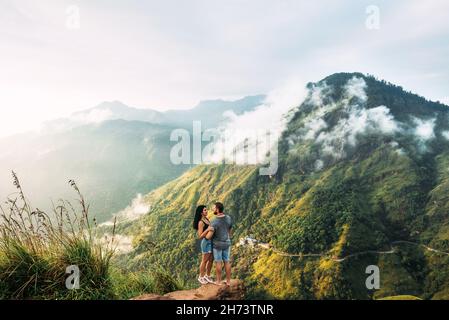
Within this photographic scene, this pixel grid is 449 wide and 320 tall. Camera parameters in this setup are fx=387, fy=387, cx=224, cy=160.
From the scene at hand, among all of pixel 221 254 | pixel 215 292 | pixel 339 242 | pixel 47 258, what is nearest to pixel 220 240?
pixel 221 254

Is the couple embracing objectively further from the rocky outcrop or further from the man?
the rocky outcrop

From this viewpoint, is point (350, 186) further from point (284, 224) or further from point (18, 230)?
point (18, 230)

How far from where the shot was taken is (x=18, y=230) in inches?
221

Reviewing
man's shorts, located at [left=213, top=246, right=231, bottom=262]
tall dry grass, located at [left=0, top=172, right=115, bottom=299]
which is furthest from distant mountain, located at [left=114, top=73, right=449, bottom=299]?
tall dry grass, located at [left=0, top=172, right=115, bottom=299]

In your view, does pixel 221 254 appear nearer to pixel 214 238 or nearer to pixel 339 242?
pixel 214 238

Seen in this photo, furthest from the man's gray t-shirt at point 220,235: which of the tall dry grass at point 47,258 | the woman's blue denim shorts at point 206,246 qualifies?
the tall dry grass at point 47,258

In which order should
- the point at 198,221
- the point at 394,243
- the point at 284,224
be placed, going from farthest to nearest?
the point at 284,224 → the point at 394,243 → the point at 198,221

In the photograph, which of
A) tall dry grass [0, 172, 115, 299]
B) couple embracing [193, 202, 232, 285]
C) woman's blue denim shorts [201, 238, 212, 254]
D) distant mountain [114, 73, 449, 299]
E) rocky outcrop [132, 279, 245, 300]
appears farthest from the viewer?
distant mountain [114, 73, 449, 299]

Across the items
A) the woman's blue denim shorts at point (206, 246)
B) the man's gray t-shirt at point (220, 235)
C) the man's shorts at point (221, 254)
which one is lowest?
the man's shorts at point (221, 254)

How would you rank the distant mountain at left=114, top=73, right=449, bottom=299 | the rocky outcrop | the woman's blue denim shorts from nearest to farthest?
the rocky outcrop
the woman's blue denim shorts
the distant mountain at left=114, top=73, right=449, bottom=299

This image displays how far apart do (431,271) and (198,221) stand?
162 metres

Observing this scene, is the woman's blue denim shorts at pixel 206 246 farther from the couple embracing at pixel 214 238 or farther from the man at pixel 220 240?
the man at pixel 220 240

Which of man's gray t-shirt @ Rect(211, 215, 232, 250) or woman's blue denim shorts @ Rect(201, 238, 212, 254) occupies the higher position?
man's gray t-shirt @ Rect(211, 215, 232, 250)
